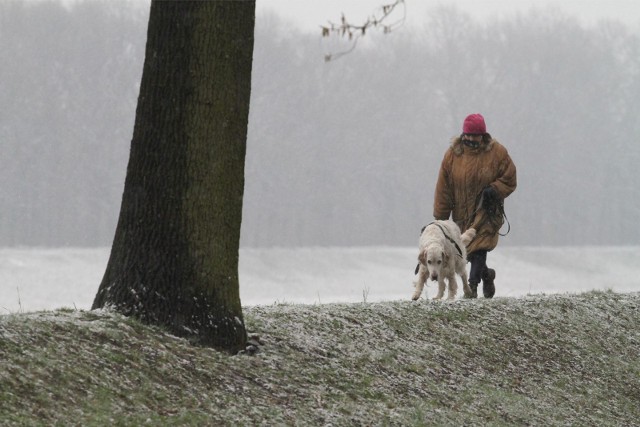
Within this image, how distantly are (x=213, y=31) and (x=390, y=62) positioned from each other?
49701 millimetres

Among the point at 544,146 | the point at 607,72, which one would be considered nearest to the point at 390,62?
the point at 544,146

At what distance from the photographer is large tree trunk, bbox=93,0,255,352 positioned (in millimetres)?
7324

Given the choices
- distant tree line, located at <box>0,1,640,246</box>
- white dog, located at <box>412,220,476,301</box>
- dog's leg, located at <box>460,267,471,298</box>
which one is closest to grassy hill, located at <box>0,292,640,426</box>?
white dog, located at <box>412,220,476,301</box>

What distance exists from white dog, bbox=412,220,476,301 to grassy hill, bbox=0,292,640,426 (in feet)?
2.89

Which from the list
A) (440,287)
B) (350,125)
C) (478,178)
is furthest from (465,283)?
(350,125)

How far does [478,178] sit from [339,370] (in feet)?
17.6

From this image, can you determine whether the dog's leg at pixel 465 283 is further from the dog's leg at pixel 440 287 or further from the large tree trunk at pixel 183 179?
the large tree trunk at pixel 183 179

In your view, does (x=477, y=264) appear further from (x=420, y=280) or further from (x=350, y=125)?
(x=350, y=125)

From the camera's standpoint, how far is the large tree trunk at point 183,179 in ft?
24.0

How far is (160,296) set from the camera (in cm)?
737

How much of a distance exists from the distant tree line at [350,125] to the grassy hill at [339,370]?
3307cm

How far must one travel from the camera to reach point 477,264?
12.9m

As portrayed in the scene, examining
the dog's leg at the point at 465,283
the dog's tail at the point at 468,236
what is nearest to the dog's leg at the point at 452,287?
the dog's leg at the point at 465,283

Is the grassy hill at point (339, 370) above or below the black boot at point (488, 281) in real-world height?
below
